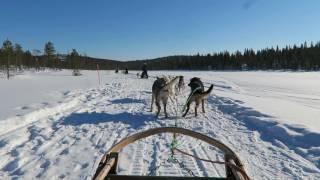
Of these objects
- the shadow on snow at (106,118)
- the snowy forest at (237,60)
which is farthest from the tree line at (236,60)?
the shadow on snow at (106,118)

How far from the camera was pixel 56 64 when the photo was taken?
115 metres

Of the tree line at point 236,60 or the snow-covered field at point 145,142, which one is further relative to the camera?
the tree line at point 236,60

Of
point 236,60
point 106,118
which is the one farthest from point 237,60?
point 106,118

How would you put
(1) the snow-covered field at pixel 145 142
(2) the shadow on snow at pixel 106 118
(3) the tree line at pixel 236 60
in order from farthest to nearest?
(3) the tree line at pixel 236 60, (2) the shadow on snow at pixel 106 118, (1) the snow-covered field at pixel 145 142

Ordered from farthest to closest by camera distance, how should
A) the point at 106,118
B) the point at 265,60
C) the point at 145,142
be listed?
the point at 265,60 → the point at 106,118 → the point at 145,142

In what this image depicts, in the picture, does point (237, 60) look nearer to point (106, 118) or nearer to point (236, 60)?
point (236, 60)

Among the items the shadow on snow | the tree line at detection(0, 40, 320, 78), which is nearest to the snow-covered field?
the shadow on snow

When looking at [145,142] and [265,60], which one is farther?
[265,60]

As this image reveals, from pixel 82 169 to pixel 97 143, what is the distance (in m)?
1.74

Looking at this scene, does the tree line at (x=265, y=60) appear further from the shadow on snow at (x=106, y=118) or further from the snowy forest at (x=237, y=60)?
the shadow on snow at (x=106, y=118)

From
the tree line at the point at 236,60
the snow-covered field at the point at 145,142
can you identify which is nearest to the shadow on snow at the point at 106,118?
the snow-covered field at the point at 145,142

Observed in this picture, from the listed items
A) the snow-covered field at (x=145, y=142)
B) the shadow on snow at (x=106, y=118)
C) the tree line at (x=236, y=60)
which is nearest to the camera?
the snow-covered field at (x=145, y=142)

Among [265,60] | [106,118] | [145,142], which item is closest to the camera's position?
[145,142]

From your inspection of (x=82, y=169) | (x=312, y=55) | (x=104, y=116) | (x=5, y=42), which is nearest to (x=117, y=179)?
(x=82, y=169)
